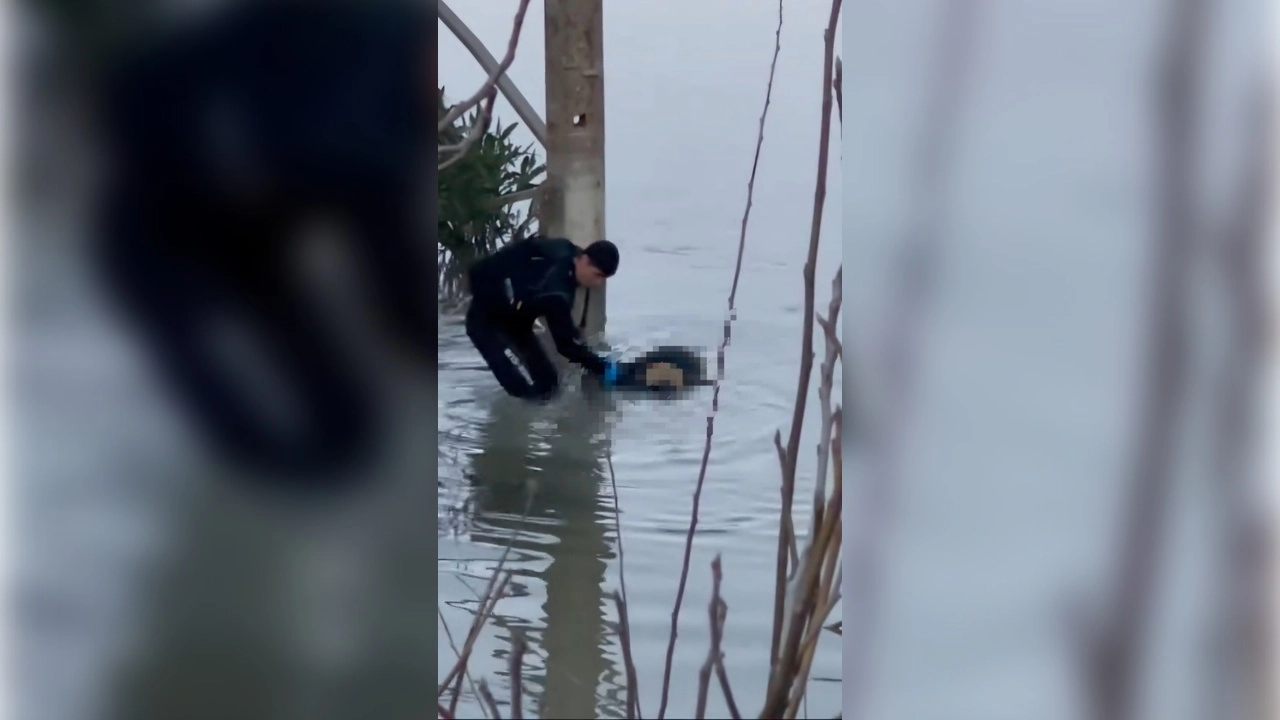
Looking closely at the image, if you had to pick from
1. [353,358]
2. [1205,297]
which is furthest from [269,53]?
[1205,297]

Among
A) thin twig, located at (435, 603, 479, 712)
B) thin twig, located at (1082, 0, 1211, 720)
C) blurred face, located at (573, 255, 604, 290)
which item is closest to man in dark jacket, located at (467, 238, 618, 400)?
blurred face, located at (573, 255, 604, 290)

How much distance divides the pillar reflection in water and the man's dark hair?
0.14 metres

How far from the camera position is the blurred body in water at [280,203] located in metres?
1.41

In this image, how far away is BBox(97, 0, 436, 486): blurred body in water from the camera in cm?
141

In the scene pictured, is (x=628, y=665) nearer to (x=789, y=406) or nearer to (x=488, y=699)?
(x=488, y=699)

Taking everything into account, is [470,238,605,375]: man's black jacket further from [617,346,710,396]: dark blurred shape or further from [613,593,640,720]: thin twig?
[613,593,640,720]: thin twig

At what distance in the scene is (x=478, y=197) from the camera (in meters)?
1.39

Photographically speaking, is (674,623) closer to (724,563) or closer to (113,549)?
(724,563)

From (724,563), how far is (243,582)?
55cm

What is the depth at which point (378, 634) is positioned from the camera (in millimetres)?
1420

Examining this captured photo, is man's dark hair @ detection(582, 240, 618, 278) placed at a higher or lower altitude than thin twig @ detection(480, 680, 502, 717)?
higher

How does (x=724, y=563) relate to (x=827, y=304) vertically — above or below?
below

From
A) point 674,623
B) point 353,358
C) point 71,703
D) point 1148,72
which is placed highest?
point 1148,72

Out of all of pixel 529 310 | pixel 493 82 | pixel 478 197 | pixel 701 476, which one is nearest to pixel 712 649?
pixel 701 476
